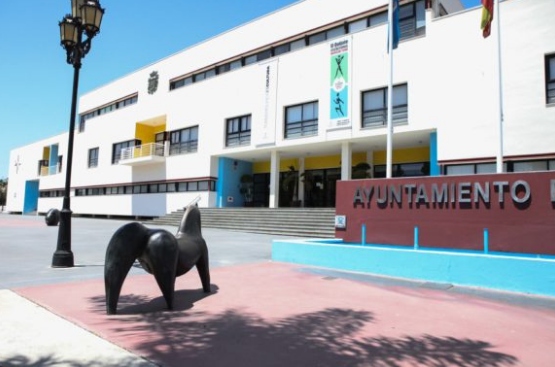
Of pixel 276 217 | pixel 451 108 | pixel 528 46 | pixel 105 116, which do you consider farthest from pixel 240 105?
pixel 105 116

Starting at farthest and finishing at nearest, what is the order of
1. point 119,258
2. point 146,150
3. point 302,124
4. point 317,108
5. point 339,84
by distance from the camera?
point 146,150
point 302,124
point 317,108
point 339,84
point 119,258

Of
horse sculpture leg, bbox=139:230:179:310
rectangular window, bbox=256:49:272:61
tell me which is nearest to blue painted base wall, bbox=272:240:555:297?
→ horse sculpture leg, bbox=139:230:179:310

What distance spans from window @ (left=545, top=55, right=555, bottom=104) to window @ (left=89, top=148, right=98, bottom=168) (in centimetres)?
3645

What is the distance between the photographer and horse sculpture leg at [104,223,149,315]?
4.98m

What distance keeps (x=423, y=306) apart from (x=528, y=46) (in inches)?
578

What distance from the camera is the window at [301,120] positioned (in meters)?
22.3

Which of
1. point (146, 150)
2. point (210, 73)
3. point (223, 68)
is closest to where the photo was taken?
point (223, 68)

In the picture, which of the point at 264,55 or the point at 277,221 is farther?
the point at 264,55

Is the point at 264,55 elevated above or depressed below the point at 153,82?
below

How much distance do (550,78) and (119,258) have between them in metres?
17.1

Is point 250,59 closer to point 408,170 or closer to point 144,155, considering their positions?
point 144,155

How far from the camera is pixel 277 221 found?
792 inches

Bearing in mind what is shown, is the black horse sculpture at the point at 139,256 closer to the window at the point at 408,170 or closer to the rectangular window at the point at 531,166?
the rectangular window at the point at 531,166

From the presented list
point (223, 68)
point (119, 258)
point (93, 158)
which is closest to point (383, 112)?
point (223, 68)
